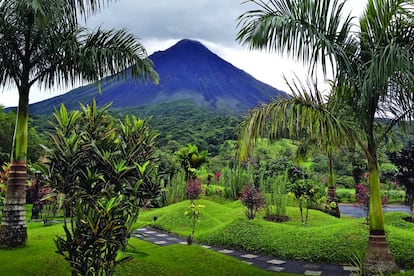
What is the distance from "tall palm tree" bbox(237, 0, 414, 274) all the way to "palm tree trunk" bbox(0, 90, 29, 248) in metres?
3.69

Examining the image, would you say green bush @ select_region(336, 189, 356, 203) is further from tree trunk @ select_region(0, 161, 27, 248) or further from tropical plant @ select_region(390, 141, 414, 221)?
tree trunk @ select_region(0, 161, 27, 248)

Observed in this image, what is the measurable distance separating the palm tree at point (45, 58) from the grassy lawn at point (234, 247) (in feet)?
2.55

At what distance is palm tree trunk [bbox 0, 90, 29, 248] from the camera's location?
17.2ft

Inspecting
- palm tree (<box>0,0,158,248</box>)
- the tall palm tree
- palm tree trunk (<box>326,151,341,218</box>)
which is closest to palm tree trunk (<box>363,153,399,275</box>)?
the tall palm tree

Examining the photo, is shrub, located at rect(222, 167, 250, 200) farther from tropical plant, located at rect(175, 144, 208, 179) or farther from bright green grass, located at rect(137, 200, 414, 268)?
bright green grass, located at rect(137, 200, 414, 268)

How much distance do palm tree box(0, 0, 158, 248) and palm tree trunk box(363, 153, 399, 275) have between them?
3.83 m

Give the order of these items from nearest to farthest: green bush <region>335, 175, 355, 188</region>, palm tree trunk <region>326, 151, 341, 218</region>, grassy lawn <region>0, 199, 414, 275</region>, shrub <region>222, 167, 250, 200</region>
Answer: grassy lawn <region>0, 199, 414, 275</region> → palm tree trunk <region>326, 151, 341, 218</region> → shrub <region>222, 167, 250, 200</region> → green bush <region>335, 175, 355, 188</region>

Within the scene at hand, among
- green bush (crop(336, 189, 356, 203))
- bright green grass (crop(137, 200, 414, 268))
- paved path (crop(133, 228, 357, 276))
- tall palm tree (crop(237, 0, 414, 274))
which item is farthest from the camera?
green bush (crop(336, 189, 356, 203))

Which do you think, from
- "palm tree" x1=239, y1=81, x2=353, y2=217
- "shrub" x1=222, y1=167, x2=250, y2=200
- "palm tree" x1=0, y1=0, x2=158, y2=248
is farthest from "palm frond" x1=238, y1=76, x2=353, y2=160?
"shrub" x1=222, y1=167, x2=250, y2=200

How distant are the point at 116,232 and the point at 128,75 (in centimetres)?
328

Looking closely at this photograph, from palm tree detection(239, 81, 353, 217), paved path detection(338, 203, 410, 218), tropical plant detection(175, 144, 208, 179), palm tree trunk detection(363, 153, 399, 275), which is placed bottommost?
paved path detection(338, 203, 410, 218)

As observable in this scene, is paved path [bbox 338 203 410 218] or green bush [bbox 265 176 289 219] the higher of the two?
green bush [bbox 265 176 289 219]

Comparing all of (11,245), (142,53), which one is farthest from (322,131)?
(11,245)

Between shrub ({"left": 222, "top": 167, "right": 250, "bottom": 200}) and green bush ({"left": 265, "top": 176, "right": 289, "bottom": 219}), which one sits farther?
shrub ({"left": 222, "top": 167, "right": 250, "bottom": 200})
